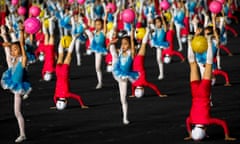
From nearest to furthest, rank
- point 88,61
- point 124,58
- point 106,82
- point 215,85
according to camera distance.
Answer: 1. point 124,58
2. point 215,85
3. point 106,82
4. point 88,61

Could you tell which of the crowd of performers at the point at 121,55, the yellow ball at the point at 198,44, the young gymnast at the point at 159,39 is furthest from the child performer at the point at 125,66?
the young gymnast at the point at 159,39

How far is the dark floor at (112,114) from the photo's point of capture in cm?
1276

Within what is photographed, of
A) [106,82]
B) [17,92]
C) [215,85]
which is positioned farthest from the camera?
[106,82]

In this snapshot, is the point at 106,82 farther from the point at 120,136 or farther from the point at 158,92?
the point at 120,136

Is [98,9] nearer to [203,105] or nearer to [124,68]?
[124,68]

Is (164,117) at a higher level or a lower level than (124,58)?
lower

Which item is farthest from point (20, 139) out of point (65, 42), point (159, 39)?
point (159, 39)

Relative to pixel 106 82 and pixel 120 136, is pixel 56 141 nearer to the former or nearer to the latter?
pixel 120 136

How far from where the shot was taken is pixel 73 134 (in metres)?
13.1

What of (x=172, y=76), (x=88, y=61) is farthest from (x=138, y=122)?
(x=88, y=61)

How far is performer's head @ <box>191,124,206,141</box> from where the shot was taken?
39.3 feet

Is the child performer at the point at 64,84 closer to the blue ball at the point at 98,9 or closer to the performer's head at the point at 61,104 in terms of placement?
the performer's head at the point at 61,104

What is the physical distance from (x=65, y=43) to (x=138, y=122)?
3.86 metres

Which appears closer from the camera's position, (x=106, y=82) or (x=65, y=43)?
(x=65, y=43)
